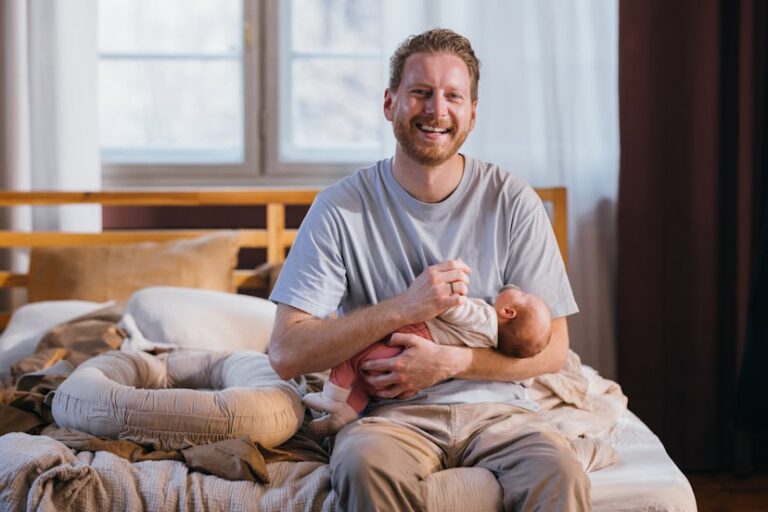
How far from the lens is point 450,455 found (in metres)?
2.08

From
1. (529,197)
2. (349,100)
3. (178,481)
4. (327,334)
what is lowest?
(178,481)

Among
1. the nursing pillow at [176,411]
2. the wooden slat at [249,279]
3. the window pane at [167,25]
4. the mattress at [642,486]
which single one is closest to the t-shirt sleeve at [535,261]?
the mattress at [642,486]

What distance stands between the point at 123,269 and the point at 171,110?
32.0 inches

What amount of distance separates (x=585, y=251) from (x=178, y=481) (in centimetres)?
208

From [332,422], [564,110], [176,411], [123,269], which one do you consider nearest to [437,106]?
[332,422]

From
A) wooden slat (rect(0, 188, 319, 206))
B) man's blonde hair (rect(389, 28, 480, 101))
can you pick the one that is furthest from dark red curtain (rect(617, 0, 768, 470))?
man's blonde hair (rect(389, 28, 480, 101))

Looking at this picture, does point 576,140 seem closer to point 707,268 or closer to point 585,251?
point 585,251

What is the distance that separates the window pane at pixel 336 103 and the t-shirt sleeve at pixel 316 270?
172 centimetres

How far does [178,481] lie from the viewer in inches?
78.0

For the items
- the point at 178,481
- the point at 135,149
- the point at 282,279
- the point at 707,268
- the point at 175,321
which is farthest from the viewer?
the point at 135,149

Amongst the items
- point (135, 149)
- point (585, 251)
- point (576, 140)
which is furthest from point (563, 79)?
point (135, 149)

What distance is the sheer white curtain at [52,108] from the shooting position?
11.8ft

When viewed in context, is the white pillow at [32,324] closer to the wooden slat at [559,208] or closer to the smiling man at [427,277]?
the smiling man at [427,277]

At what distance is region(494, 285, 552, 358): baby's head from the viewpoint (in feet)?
6.84
